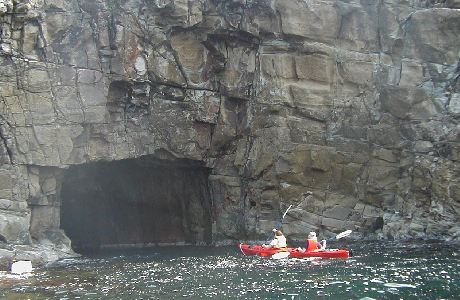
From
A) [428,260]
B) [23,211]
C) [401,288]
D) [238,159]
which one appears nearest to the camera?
[401,288]

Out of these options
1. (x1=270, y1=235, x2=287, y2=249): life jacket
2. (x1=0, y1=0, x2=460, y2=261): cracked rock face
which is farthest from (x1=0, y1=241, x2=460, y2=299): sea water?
(x1=0, y1=0, x2=460, y2=261): cracked rock face

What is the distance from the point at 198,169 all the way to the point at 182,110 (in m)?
3.30

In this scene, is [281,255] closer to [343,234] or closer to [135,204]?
[343,234]

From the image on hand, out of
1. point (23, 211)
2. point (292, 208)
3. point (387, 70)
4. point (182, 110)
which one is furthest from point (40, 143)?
point (387, 70)

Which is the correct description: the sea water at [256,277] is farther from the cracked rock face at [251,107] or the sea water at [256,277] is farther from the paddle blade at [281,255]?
the cracked rock face at [251,107]

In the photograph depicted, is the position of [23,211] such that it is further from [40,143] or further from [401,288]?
[401,288]

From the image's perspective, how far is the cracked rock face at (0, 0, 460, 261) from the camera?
75.0 ft

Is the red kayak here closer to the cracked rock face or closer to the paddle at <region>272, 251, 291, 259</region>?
the paddle at <region>272, 251, 291, 259</region>

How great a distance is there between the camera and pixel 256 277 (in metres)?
17.3

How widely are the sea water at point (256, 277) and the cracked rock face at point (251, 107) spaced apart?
2.70 metres

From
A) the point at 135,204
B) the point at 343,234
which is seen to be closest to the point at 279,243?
the point at 343,234

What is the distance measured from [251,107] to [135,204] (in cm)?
884

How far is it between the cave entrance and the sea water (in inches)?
201

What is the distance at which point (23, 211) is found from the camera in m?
22.5
